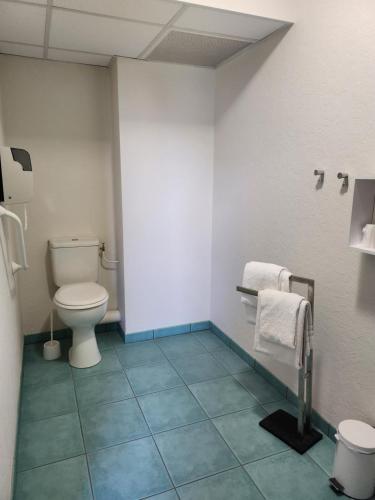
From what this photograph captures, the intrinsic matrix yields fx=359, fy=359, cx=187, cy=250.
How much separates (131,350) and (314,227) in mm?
1646

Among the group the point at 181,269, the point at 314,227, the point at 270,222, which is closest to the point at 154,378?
the point at 181,269

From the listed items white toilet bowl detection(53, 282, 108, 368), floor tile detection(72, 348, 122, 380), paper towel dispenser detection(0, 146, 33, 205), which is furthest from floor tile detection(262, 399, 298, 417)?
paper towel dispenser detection(0, 146, 33, 205)

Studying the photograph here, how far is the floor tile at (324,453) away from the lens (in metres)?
1.64

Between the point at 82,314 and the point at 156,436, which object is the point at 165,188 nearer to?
the point at 82,314

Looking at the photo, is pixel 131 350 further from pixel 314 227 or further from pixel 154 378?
pixel 314 227

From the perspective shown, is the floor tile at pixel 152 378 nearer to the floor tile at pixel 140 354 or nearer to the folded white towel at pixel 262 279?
the floor tile at pixel 140 354

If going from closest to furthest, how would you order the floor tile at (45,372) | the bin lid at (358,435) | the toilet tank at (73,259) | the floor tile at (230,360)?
the bin lid at (358,435) < the floor tile at (45,372) < the floor tile at (230,360) < the toilet tank at (73,259)

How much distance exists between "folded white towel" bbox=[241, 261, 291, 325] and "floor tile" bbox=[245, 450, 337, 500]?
660mm

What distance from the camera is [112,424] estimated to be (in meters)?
1.91

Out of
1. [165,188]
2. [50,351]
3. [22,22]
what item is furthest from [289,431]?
[22,22]

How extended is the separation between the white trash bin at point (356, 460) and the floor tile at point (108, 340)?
175 centimetres

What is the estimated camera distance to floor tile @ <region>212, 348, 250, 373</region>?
2.46 m

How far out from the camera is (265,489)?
1.52m

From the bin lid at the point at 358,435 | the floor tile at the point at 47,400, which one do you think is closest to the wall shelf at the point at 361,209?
the bin lid at the point at 358,435
